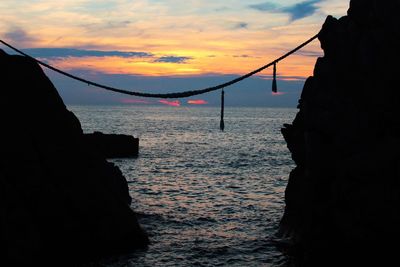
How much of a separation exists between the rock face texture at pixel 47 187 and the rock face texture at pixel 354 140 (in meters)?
7.90

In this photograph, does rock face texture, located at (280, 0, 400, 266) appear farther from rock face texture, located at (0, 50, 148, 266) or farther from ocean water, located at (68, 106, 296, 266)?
rock face texture, located at (0, 50, 148, 266)

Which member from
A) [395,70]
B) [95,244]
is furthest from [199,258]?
[395,70]

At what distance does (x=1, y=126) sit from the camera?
15.0 meters

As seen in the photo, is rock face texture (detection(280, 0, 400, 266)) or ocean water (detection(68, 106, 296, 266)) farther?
ocean water (detection(68, 106, 296, 266))

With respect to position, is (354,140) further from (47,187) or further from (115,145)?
(115,145)

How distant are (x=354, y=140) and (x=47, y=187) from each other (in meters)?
11.1

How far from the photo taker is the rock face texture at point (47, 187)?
14.0 m

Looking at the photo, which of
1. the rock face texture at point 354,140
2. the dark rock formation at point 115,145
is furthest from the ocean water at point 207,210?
the rock face texture at point 354,140

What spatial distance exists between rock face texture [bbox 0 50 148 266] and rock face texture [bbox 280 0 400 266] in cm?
790

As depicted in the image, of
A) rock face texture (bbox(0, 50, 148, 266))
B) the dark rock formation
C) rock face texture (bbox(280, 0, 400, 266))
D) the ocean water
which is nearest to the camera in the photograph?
rock face texture (bbox(280, 0, 400, 266))

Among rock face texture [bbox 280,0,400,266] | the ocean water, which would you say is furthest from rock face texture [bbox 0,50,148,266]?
rock face texture [bbox 280,0,400,266]

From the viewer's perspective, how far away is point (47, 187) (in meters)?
15.6

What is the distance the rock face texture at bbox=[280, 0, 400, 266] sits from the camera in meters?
13.9

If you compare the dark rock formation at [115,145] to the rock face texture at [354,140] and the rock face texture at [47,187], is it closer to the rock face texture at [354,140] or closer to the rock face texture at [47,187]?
the rock face texture at [47,187]
